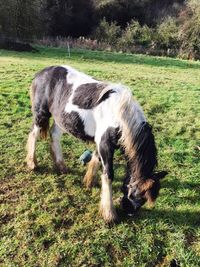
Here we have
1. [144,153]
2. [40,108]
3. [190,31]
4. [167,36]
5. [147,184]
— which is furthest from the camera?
[167,36]

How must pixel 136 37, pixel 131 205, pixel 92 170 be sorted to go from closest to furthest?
pixel 131 205 → pixel 92 170 → pixel 136 37

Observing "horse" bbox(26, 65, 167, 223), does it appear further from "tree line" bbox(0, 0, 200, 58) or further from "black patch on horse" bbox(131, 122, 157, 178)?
"tree line" bbox(0, 0, 200, 58)

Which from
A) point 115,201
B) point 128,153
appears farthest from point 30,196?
point 128,153

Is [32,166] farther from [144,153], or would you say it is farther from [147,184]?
[147,184]

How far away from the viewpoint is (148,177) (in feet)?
13.5

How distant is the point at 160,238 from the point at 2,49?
18458mm

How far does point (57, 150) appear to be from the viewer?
5637 millimetres

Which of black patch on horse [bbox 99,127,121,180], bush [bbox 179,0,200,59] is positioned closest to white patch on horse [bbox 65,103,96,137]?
black patch on horse [bbox 99,127,121,180]

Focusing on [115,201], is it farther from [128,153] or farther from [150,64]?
[150,64]

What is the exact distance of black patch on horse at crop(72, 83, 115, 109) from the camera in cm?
466

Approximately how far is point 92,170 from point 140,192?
1.24m

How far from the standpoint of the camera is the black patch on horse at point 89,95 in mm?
4656

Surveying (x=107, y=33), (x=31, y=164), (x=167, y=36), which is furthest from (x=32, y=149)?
(x=107, y=33)

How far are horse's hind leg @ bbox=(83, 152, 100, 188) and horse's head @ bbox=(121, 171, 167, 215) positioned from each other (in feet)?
2.93
